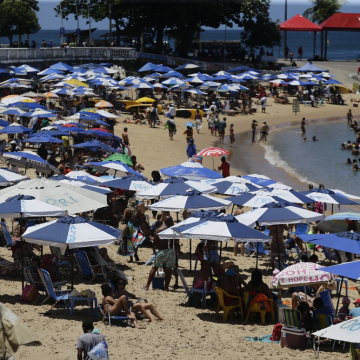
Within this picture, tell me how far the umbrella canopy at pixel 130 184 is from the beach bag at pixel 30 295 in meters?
4.82

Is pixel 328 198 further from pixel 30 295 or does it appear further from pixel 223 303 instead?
pixel 30 295

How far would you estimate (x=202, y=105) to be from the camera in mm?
42312

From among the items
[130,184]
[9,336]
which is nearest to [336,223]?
[130,184]

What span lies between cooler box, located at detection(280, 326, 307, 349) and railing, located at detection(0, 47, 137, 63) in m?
38.7

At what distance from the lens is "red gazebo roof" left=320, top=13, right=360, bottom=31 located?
65.2 metres

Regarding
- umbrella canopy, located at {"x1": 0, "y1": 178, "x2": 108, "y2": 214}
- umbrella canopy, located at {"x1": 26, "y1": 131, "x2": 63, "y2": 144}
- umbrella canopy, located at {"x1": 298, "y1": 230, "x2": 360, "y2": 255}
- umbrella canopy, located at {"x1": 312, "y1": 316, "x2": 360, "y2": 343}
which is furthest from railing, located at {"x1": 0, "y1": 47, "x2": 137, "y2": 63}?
umbrella canopy, located at {"x1": 312, "y1": 316, "x2": 360, "y2": 343}

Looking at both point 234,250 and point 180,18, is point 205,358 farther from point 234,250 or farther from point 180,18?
point 180,18

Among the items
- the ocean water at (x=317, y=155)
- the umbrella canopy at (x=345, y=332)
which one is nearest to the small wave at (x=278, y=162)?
the ocean water at (x=317, y=155)

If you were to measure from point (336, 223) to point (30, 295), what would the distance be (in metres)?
7.31

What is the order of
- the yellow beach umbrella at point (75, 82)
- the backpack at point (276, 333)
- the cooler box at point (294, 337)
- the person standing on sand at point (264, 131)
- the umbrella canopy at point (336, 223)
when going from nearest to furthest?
the cooler box at point (294, 337), the backpack at point (276, 333), the umbrella canopy at point (336, 223), the person standing on sand at point (264, 131), the yellow beach umbrella at point (75, 82)

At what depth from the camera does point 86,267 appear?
1245 centimetres

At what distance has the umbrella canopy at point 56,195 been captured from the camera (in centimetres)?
1249

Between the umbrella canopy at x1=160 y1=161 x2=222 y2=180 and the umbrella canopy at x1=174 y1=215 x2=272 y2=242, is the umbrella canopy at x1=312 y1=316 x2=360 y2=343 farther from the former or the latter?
the umbrella canopy at x1=160 y1=161 x2=222 y2=180

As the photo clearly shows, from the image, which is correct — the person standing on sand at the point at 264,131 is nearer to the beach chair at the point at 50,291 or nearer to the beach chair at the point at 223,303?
the beach chair at the point at 223,303
